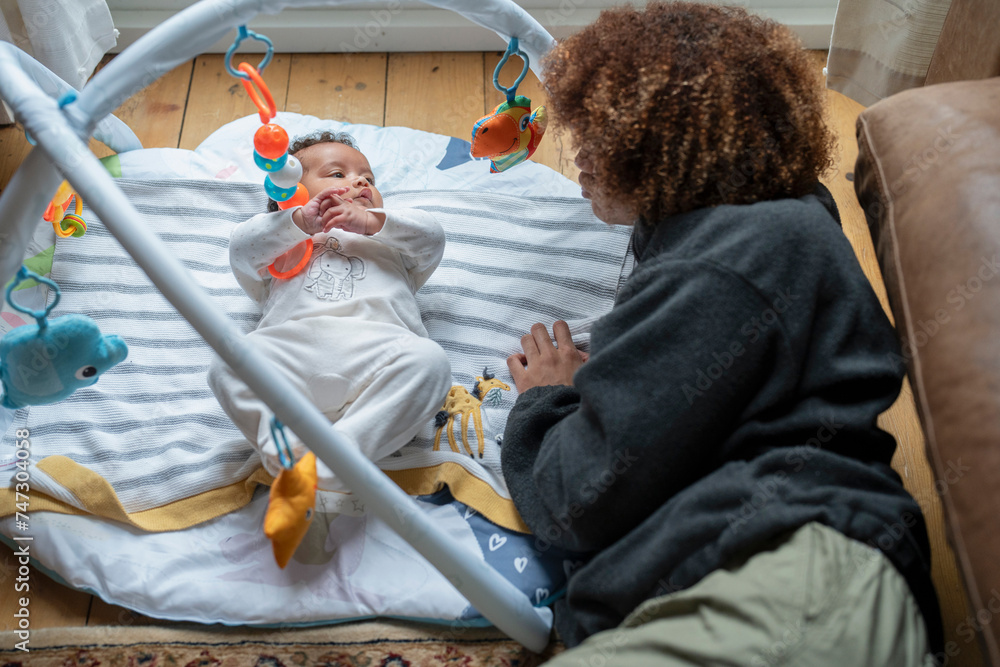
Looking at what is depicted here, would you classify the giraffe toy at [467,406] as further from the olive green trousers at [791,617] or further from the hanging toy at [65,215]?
the hanging toy at [65,215]

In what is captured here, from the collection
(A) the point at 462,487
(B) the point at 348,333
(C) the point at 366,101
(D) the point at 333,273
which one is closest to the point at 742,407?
(A) the point at 462,487

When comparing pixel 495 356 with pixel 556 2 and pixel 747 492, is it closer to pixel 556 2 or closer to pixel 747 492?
pixel 747 492

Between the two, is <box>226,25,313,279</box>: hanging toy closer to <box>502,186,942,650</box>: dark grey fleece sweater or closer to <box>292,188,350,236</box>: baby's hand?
<box>292,188,350,236</box>: baby's hand

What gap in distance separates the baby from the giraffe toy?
7 centimetres

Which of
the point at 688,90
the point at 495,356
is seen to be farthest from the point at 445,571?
the point at 688,90

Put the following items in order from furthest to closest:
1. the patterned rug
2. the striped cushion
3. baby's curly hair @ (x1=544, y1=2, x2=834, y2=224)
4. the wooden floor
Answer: the wooden floor → the striped cushion → the patterned rug → baby's curly hair @ (x1=544, y1=2, x2=834, y2=224)

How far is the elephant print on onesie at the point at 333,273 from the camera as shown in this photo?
4.10 feet

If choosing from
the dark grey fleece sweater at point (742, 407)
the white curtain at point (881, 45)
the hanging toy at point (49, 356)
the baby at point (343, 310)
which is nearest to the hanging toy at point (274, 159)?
the baby at point (343, 310)

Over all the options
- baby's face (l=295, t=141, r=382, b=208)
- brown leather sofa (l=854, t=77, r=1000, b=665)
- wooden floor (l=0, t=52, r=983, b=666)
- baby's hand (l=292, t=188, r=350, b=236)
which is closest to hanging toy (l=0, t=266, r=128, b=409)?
baby's hand (l=292, t=188, r=350, b=236)

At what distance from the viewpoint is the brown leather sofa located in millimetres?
815

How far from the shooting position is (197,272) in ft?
4.78

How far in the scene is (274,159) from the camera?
3.46 ft

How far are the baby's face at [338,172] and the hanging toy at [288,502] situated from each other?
0.58 m

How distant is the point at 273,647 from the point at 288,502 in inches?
12.5
